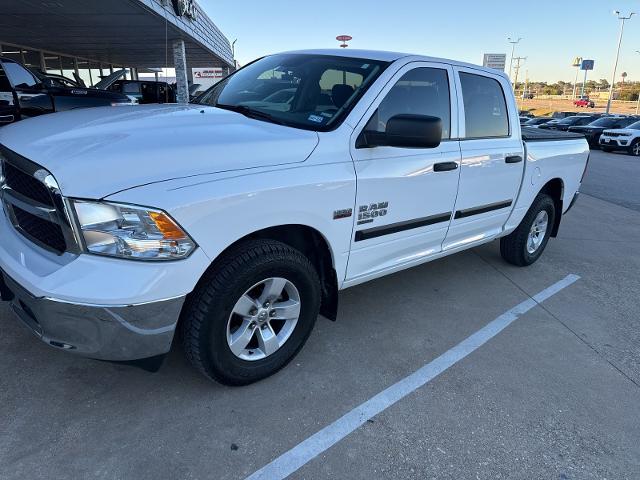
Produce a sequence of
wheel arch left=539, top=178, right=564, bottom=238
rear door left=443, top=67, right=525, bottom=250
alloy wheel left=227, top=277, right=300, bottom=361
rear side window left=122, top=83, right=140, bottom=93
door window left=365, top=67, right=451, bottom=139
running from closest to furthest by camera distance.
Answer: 1. alloy wheel left=227, top=277, right=300, bottom=361
2. door window left=365, top=67, right=451, bottom=139
3. rear door left=443, top=67, right=525, bottom=250
4. wheel arch left=539, top=178, right=564, bottom=238
5. rear side window left=122, top=83, right=140, bottom=93

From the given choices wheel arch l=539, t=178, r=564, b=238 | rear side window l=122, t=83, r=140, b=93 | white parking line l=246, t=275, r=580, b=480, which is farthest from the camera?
rear side window l=122, t=83, r=140, b=93

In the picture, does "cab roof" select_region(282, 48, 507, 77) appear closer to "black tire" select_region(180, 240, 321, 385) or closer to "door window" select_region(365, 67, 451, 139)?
"door window" select_region(365, 67, 451, 139)

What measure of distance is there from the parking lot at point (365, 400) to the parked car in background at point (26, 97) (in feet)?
17.4

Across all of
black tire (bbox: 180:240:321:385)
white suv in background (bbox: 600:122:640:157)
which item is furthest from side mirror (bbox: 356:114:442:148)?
white suv in background (bbox: 600:122:640:157)

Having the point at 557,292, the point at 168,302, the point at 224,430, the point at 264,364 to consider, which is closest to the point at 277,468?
the point at 224,430

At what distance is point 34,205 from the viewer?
7.64 feet

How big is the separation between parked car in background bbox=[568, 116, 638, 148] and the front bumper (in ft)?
77.0

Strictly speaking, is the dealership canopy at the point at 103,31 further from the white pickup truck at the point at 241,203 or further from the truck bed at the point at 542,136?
the truck bed at the point at 542,136

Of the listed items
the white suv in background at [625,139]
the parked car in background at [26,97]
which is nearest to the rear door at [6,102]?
the parked car in background at [26,97]

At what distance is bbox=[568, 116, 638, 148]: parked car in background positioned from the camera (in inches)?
873

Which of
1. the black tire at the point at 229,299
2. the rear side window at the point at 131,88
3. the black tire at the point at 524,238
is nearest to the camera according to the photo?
the black tire at the point at 229,299

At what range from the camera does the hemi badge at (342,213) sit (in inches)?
109

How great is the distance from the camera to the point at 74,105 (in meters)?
8.99

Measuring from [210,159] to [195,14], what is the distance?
1871 centimetres
